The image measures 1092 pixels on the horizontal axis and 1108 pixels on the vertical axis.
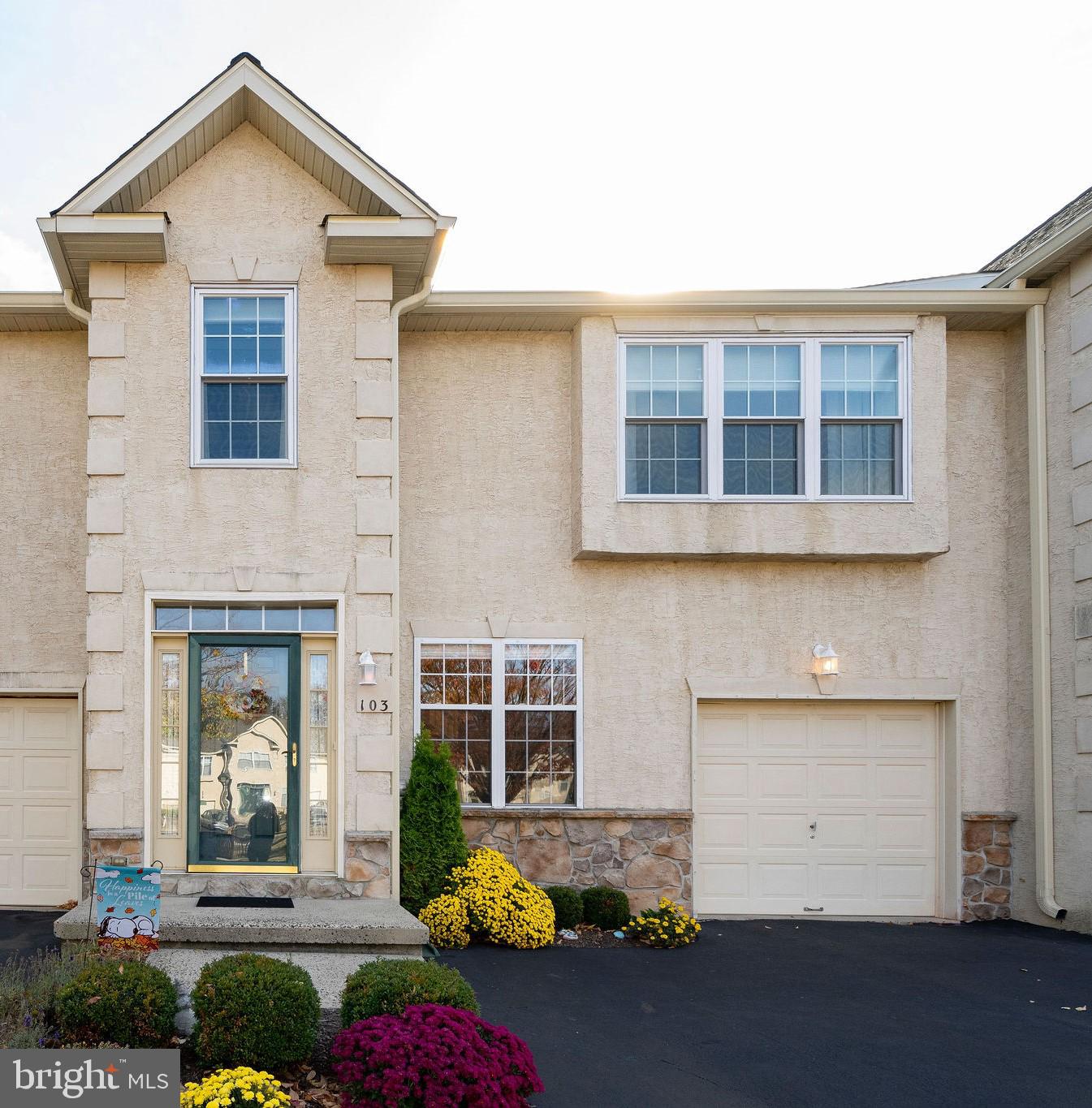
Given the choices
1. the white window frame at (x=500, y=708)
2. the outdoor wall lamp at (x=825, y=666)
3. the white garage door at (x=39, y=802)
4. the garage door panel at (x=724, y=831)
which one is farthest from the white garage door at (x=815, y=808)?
the white garage door at (x=39, y=802)

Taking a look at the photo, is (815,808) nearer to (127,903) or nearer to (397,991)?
(397,991)

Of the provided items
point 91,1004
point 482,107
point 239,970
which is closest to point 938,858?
point 239,970

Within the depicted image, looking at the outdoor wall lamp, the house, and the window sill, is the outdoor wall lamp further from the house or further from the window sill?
the window sill

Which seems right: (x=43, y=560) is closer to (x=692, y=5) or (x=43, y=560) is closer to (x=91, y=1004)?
(x=91, y=1004)

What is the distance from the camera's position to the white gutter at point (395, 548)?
8.50 meters

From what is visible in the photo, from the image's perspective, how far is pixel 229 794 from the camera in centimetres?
862

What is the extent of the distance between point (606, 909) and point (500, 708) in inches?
83.6

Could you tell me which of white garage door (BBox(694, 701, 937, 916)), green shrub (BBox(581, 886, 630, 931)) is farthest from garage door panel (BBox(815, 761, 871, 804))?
green shrub (BBox(581, 886, 630, 931))

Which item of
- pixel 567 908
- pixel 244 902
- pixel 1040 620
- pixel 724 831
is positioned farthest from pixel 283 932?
pixel 1040 620

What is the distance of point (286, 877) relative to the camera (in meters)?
8.37

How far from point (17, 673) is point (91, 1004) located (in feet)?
17.5

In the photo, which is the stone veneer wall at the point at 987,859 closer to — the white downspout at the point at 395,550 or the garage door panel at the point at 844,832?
the garage door panel at the point at 844,832

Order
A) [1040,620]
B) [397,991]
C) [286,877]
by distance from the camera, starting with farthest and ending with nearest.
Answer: [1040,620] < [286,877] < [397,991]

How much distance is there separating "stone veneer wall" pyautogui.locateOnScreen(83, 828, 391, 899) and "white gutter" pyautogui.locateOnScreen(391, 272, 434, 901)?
73 millimetres
